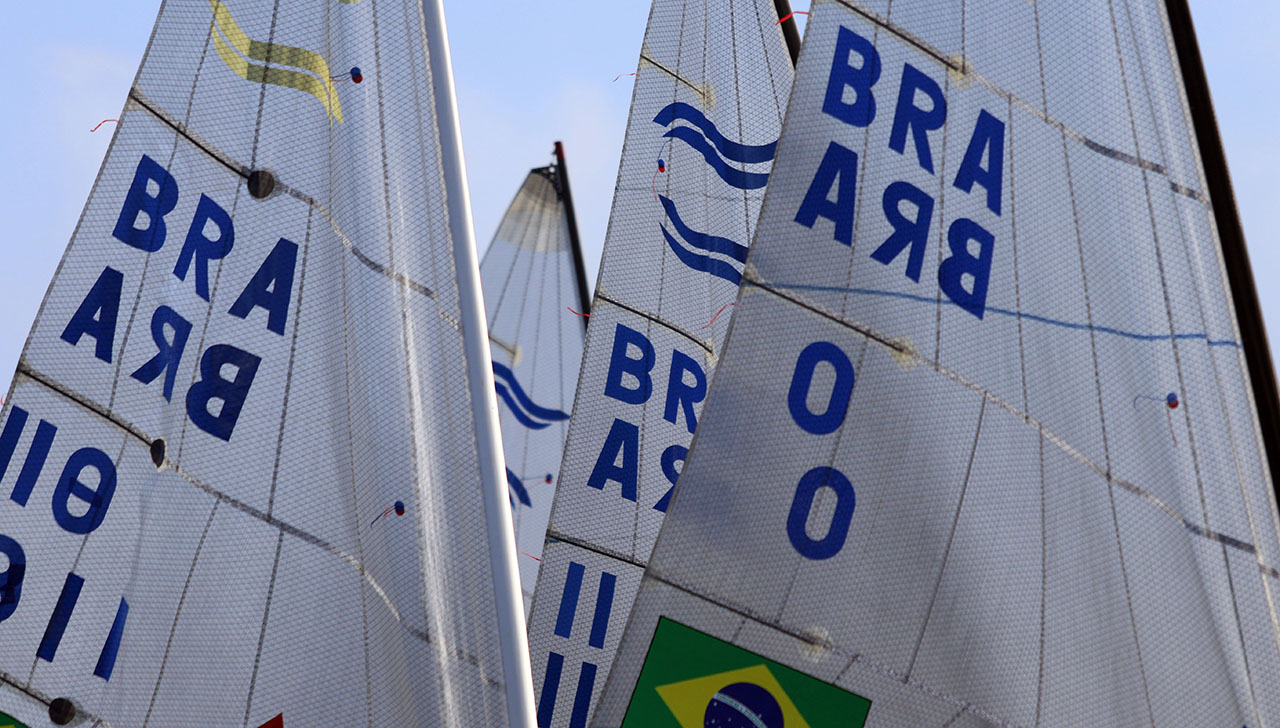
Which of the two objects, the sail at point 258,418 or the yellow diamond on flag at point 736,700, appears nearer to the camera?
the yellow diamond on flag at point 736,700

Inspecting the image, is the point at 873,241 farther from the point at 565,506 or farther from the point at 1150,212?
the point at 565,506

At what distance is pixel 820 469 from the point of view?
125 inches

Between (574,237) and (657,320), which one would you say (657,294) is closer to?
(657,320)

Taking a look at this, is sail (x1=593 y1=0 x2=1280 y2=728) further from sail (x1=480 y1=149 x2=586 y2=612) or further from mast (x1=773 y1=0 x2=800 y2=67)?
sail (x1=480 y1=149 x2=586 y2=612)

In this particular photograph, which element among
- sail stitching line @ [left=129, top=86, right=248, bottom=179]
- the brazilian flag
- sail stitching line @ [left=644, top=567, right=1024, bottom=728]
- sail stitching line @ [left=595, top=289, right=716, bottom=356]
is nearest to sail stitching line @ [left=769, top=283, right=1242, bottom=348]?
sail stitching line @ [left=644, top=567, right=1024, bottom=728]

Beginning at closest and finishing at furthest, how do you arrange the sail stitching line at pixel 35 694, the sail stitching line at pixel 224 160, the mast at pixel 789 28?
the sail stitching line at pixel 35 694 → the sail stitching line at pixel 224 160 → the mast at pixel 789 28

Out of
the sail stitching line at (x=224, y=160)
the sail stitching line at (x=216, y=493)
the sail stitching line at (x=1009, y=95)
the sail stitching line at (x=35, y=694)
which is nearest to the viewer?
the sail stitching line at (x=1009, y=95)

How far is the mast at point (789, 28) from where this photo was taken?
19.0 ft

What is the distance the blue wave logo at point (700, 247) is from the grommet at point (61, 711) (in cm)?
329

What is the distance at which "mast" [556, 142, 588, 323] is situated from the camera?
8891mm

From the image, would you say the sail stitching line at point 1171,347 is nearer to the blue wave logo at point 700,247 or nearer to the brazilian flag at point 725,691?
the brazilian flag at point 725,691

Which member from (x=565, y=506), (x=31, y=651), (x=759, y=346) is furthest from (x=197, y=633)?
(x=565, y=506)

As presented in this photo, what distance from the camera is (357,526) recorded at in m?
3.71

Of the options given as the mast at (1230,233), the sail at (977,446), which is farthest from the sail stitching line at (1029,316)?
the mast at (1230,233)
